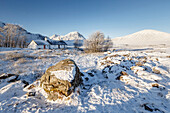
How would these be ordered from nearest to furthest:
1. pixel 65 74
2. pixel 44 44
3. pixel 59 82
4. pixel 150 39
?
pixel 59 82 → pixel 65 74 → pixel 44 44 → pixel 150 39

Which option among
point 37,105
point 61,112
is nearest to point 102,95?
point 61,112

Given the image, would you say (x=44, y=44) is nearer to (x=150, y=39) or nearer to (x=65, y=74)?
(x=65, y=74)

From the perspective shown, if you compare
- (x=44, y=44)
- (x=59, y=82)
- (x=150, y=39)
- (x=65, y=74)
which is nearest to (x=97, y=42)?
(x=65, y=74)

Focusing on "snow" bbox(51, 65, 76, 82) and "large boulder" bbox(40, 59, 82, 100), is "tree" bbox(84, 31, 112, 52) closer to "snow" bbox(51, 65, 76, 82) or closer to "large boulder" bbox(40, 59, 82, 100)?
"large boulder" bbox(40, 59, 82, 100)

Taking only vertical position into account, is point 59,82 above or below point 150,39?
below

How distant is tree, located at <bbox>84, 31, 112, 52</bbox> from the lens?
1952 centimetres

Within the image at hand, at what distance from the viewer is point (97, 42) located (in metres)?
19.9

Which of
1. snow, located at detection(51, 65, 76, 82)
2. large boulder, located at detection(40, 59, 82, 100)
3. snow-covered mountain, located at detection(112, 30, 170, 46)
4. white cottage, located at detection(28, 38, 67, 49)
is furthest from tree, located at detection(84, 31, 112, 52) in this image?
snow-covered mountain, located at detection(112, 30, 170, 46)

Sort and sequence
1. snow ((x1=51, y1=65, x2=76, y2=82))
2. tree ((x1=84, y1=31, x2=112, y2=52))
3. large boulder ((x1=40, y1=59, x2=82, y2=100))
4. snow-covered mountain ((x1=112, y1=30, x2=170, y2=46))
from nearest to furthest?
large boulder ((x1=40, y1=59, x2=82, y2=100)) → snow ((x1=51, y1=65, x2=76, y2=82)) → tree ((x1=84, y1=31, x2=112, y2=52)) → snow-covered mountain ((x1=112, y1=30, x2=170, y2=46))

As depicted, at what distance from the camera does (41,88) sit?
3932 mm

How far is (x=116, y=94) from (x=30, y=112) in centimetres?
369

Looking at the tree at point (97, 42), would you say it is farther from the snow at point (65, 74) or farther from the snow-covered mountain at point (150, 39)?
the snow-covered mountain at point (150, 39)

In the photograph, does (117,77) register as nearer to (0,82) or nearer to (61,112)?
(61,112)

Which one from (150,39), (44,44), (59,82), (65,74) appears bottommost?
(59,82)
